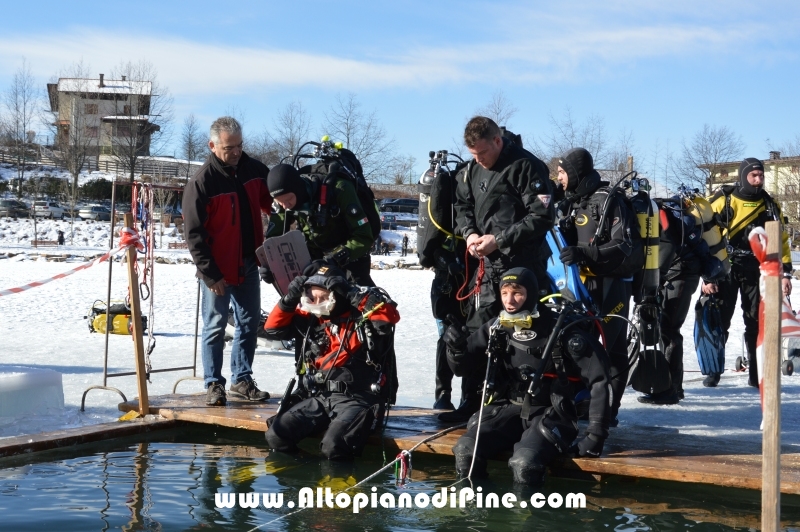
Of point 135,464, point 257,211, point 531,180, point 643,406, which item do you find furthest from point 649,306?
point 135,464

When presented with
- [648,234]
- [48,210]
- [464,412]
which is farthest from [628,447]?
[48,210]

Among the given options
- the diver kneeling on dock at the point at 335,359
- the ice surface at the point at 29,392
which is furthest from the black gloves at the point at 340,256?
the ice surface at the point at 29,392

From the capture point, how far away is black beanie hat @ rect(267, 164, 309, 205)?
5.30 metres

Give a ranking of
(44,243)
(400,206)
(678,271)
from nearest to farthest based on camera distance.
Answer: (678,271)
(44,243)
(400,206)

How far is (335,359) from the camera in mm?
5086

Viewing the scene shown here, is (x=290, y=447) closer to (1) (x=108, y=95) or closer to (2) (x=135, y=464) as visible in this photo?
(2) (x=135, y=464)

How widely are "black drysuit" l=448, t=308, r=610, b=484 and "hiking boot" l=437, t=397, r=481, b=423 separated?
473mm

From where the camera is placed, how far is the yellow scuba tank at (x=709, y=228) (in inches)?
256

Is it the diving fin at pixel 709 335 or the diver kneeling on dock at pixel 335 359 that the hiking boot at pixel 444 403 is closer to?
the diver kneeling on dock at pixel 335 359

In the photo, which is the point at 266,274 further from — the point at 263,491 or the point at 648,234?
the point at 648,234

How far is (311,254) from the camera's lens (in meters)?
5.78

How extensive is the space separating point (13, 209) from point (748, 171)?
1443 inches

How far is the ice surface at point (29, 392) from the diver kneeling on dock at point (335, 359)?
1643mm

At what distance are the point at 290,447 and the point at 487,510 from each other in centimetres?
135
